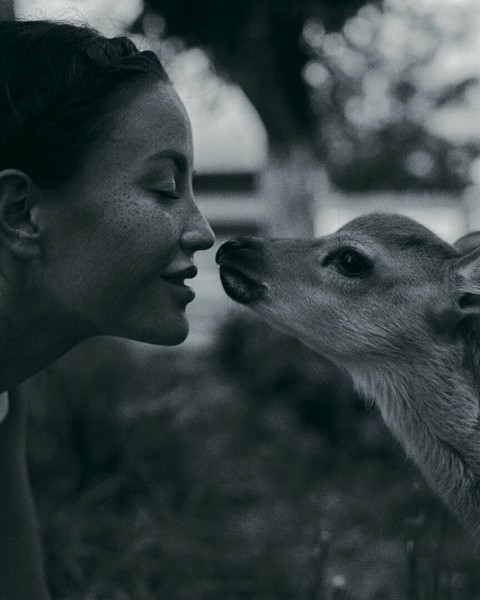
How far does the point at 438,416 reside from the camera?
139 inches

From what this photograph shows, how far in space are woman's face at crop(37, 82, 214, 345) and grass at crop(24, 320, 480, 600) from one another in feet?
3.53

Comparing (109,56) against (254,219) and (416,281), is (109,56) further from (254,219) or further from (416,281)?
(254,219)

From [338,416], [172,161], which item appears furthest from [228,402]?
[172,161]

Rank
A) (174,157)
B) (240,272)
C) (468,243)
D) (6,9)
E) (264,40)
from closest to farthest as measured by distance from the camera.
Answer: (174,157) → (240,272) → (468,243) → (6,9) → (264,40)

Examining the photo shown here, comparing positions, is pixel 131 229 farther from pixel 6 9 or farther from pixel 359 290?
pixel 6 9

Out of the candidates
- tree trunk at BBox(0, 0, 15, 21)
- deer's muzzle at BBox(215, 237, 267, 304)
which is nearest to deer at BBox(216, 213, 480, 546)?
deer's muzzle at BBox(215, 237, 267, 304)

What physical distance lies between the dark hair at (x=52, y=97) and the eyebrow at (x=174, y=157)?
0.56ft

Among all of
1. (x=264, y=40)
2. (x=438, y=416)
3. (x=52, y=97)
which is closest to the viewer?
(x=52, y=97)

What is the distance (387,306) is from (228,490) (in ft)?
7.72

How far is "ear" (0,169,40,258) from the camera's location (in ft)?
8.66

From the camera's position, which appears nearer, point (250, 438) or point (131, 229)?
point (131, 229)

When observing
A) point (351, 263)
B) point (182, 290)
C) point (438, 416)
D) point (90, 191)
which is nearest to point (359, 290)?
point (351, 263)

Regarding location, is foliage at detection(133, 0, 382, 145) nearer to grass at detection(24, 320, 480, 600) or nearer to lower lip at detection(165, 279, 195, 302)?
grass at detection(24, 320, 480, 600)

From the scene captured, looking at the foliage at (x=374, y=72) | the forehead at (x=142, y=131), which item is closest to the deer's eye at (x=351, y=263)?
the forehead at (x=142, y=131)
